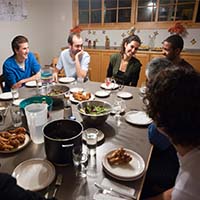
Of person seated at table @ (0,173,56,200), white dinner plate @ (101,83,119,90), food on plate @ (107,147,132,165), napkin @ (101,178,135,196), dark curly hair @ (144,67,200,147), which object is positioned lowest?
napkin @ (101,178,135,196)

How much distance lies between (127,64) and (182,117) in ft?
6.03

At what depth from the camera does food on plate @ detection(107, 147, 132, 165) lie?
2.97ft

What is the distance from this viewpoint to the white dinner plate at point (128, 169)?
32.2 inches

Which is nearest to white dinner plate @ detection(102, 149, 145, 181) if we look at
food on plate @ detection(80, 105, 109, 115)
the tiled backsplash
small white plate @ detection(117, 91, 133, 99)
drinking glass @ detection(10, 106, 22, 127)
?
food on plate @ detection(80, 105, 109, 115)

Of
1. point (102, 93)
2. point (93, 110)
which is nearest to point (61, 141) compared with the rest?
point (93, 110)

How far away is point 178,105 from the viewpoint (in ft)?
2.34

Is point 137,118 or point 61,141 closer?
point 61,141

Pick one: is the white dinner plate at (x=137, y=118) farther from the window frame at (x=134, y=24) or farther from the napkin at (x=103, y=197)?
the window frame at (x=134, y=24)

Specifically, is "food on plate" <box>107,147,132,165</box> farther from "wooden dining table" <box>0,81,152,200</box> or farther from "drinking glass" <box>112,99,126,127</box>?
"drinking glass" <box>112,99,126,127</box>

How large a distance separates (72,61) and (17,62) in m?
0.71

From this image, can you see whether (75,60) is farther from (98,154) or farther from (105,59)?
(98,154)

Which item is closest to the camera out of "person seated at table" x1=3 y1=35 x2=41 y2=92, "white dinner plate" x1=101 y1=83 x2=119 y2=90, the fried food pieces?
the fried food pieces

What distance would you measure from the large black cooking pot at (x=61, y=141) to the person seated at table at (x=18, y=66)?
135 cm

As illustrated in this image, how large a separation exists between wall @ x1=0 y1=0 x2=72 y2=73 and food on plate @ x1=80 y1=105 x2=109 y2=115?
280cm
